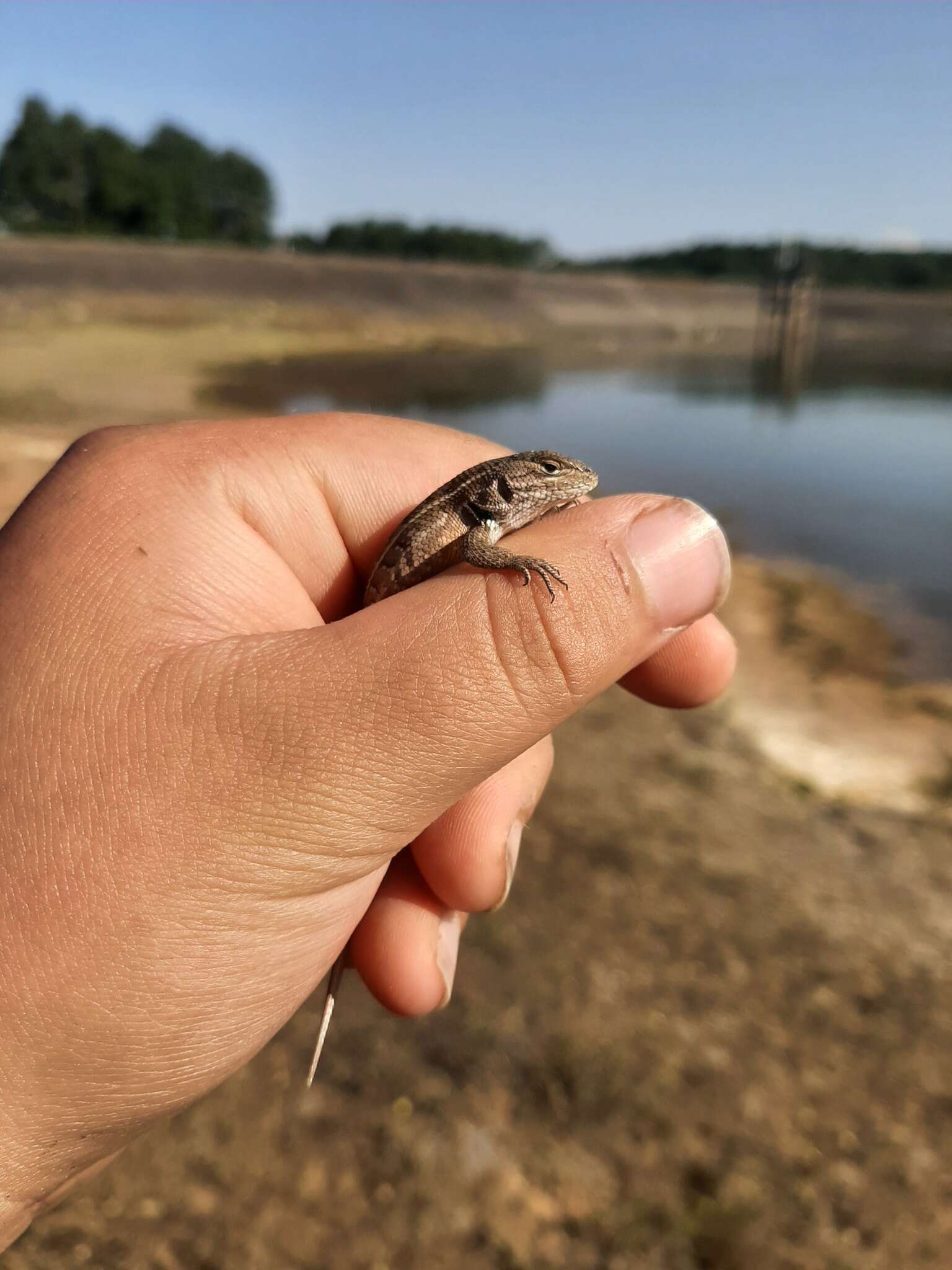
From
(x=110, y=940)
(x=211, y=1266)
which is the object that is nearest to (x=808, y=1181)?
(x=211, y=1266)

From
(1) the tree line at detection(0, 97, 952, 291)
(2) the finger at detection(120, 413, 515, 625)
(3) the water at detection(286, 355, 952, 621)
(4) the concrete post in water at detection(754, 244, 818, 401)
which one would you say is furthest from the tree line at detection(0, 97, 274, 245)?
(2) the finger at detection(120, 413, 515, 625)

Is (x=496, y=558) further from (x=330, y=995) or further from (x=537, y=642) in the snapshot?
(x=330, y=995)

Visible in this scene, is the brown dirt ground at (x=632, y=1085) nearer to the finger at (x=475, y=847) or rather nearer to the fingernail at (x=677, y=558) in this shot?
the finger at (x=475, y=847)

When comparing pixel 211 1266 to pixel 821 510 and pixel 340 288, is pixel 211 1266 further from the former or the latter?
pixel 340 288

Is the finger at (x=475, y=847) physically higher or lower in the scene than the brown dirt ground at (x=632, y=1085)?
higher

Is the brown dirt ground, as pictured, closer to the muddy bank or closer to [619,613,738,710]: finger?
the muddy bank

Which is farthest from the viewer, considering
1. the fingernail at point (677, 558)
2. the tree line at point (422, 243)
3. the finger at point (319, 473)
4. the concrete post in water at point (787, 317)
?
the tree line at point (422, 243)

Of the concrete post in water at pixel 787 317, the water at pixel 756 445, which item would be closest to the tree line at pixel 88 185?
the water at pixel 756 445

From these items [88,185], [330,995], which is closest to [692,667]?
[330,995]
